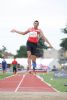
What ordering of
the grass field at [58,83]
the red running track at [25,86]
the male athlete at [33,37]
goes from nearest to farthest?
the male athlete at [33,37], the red running track at [25,86], the grass field at [58,83]

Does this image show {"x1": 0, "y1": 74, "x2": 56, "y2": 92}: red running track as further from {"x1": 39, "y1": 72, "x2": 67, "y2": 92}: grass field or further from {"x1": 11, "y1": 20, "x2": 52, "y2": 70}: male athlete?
{"x1": 11, "y1": 20, "x2": 52, "y2": 70}: male athlete

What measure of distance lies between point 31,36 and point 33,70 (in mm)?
1729

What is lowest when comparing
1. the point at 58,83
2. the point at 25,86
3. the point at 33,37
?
the point at 58,83

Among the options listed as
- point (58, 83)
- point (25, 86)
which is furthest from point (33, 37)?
point (58, 83)

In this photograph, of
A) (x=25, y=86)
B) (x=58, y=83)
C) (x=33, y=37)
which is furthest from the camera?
(x=58, y=83)

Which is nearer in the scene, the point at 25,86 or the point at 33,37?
the point at 33,37

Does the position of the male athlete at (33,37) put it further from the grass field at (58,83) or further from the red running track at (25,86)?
the grass field at (58,83)

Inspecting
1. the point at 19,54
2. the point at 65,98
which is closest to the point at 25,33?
the point at 65,98

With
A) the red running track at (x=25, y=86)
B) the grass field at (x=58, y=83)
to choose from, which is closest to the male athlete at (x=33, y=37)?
the red running track at (x=25, y=86)

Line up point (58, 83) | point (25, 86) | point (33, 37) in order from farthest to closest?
point (58, 83)
point (25, 86)
point (33, 37)

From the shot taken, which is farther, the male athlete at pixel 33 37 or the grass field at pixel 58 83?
the grass field at pixel 58 83

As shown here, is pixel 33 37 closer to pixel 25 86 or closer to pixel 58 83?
pixel 25 86

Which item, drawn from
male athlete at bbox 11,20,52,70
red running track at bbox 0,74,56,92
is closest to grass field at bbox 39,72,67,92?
red running track at bbox 0,74,56,92

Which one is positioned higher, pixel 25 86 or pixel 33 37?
pixel 33 37
